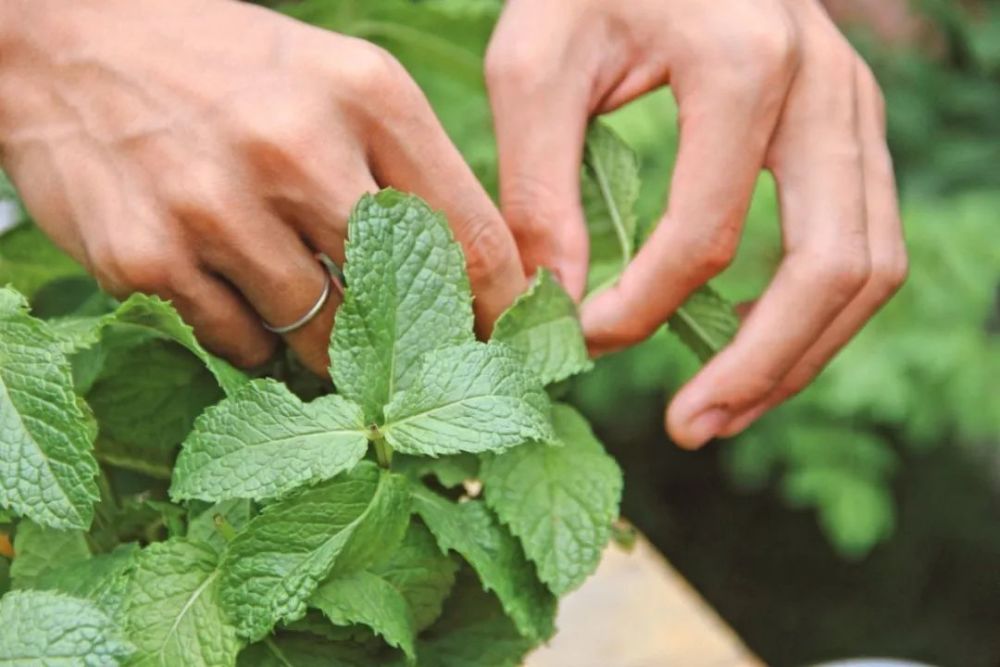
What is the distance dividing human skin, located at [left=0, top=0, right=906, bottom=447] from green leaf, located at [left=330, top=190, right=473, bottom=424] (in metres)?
0.03

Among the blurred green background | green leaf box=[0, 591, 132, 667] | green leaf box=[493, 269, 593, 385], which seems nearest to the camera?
green leaf box=[0, 591, 132, 667]

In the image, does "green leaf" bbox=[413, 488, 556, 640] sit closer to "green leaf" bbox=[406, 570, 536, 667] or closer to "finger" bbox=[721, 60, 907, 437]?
"green leaf" bbox=[406, 570, 536, 667]

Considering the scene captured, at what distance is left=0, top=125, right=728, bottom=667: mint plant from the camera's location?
334 mm

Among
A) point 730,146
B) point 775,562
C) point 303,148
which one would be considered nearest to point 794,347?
point 730,146

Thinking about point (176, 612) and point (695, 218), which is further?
point (695, 218)

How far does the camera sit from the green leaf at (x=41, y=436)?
0.33m

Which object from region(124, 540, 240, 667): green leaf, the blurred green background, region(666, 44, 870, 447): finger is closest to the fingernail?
region(666, 44, 870, 447): finger

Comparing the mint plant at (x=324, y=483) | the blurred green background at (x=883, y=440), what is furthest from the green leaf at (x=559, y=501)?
the blurred green background at (x=883, y=440)

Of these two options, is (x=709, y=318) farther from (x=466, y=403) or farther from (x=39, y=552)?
(x=39, y=552)

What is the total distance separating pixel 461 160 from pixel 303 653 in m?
0.18

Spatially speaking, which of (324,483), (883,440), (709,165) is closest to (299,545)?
(324,483)

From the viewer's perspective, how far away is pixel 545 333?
421 mm

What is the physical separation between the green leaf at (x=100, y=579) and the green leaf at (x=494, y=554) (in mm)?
93

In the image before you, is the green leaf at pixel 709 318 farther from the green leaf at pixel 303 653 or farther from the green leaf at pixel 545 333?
the green leaf at pixel 303 653
